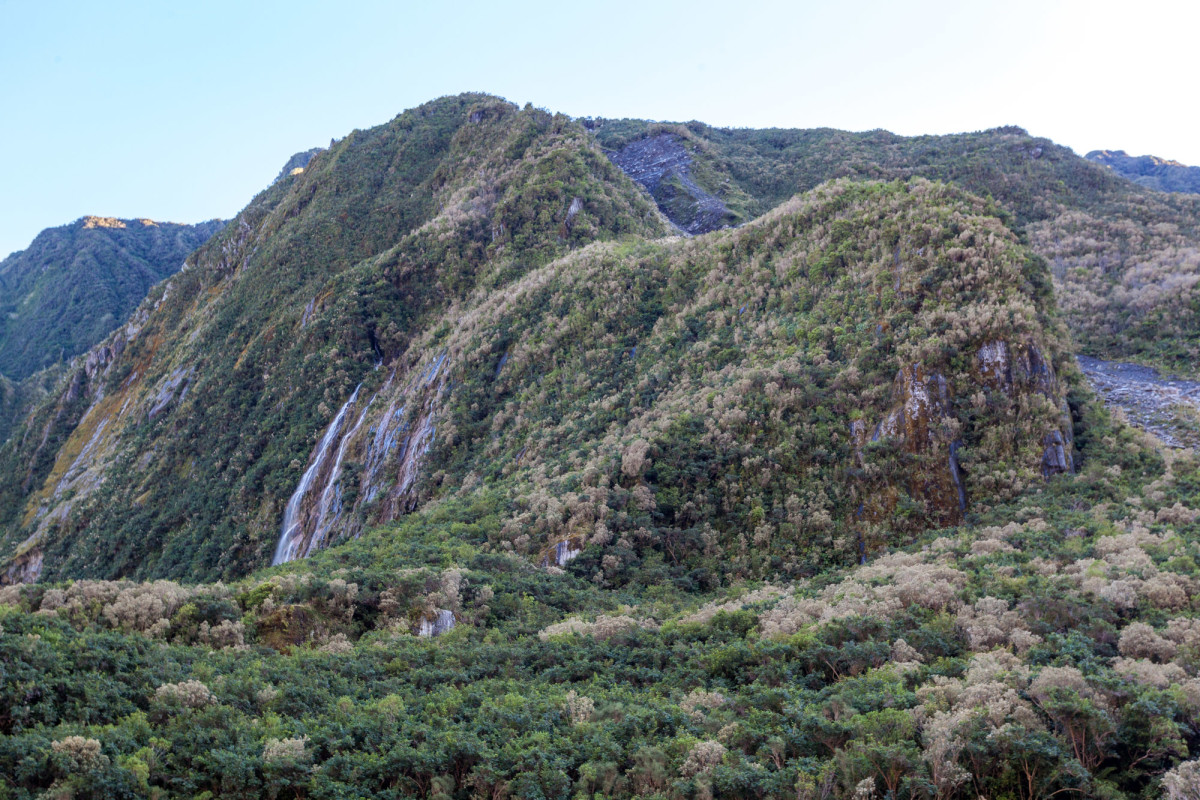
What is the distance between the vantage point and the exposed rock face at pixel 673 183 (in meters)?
48.0

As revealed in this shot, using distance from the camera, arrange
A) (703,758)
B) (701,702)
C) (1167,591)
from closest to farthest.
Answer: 1. (703,758)
2. (701,702)
3. (1167,591)

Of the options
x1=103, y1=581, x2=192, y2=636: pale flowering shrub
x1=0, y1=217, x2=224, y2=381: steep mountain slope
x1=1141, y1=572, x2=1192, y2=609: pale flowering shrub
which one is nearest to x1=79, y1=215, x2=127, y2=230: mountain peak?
x1=0, y1=217, x2=224, y2=381: steep mountain slope

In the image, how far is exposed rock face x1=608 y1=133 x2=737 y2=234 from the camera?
48.0 metres

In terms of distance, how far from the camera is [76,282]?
110m

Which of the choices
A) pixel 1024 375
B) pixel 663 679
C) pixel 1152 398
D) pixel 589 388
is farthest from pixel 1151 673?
pixel 589 388

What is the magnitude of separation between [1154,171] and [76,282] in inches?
6233

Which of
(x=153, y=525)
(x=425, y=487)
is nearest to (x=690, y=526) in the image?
(x=425, y=487)

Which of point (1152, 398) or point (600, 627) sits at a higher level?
point (1152, 398)

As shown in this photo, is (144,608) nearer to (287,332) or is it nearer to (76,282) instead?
(287,332)

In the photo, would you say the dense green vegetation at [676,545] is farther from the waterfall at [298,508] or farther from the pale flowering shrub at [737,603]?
the waterfall at [298,508]

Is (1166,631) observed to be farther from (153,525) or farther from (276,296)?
(276,296)

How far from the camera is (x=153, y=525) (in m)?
34.8

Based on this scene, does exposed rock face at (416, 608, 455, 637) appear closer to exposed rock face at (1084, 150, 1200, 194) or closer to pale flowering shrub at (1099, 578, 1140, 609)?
pale flowering shrub at (1099, 578, 1140, 609)

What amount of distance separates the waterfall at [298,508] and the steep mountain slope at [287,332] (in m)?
0.95
